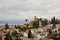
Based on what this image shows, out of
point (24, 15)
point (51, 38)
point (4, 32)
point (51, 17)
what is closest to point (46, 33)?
point (51, 38)

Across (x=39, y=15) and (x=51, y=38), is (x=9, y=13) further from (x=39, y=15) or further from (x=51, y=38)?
(x=51, y=38)

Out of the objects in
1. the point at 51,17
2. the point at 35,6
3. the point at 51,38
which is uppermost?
the point at 35,6

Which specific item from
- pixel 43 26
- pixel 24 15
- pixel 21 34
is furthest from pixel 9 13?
pixel 43 26

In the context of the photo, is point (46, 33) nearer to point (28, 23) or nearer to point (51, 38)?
point (51, 38)

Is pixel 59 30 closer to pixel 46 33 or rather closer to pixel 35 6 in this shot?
pixel 46 33

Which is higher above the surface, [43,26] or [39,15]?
[39,15]

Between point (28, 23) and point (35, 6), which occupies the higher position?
point (35, 6)
